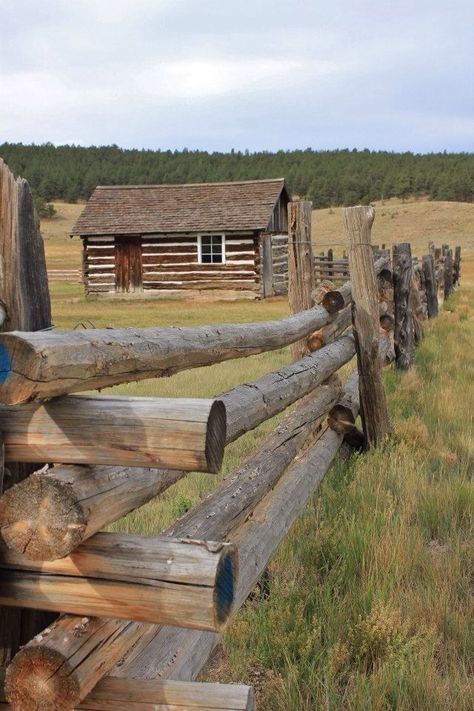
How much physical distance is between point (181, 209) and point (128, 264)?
282cm

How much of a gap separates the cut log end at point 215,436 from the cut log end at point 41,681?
0.58 metres

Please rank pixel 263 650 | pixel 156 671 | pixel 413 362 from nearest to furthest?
pixel 156 671 → pixel 263 650 → pixel 413 362

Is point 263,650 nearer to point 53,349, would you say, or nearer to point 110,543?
point 110,543

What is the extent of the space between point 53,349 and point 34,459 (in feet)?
1.15

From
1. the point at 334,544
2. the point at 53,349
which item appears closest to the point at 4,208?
the point at 53,349

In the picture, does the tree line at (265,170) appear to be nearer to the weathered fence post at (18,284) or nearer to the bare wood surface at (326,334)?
the bare wood surface at (326,334)

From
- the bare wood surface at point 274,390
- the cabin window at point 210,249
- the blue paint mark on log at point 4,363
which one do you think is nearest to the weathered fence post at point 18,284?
the blue paint mark on log at point 4,363

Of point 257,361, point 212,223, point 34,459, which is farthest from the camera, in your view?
point 212,223

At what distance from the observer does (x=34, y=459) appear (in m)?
1.97

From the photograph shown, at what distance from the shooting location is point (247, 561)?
2.81 meters

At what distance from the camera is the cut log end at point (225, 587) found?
6.20 feet

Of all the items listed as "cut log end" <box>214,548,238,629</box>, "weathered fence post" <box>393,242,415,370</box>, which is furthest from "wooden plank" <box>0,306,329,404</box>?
"weathered fence post" <box>393,242,415,370</box>

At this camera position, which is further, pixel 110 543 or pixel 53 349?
pixel 110 543

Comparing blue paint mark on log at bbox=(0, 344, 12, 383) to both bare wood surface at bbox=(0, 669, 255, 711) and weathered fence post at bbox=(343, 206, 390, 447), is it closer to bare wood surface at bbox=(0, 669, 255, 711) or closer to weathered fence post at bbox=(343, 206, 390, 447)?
bare wood surface at bbox=(0, 669, 255, 711)
